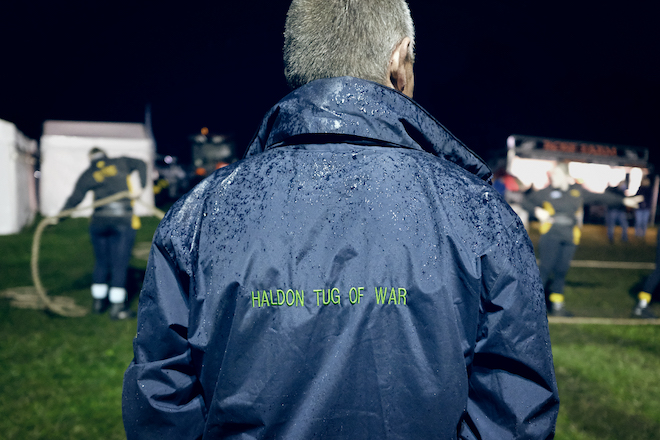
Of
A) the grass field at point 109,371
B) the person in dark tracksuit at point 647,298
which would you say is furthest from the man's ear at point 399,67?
the person in dark tracksuit at point 647,298

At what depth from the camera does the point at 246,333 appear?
1.01 metres

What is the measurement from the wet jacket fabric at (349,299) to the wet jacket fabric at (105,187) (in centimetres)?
528

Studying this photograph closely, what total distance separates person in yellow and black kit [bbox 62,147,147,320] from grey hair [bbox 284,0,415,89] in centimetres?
541

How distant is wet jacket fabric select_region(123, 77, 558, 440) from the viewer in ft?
3.29

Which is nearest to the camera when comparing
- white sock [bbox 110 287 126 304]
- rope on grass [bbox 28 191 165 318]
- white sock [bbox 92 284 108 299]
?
rope on grass [bbox 28 191 165 318]

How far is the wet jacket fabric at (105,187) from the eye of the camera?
5.81 m

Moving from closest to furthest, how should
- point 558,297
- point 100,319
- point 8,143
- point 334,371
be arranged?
1. point 334,371
2. point 100,319
3. point 558,297
4. point 8,143

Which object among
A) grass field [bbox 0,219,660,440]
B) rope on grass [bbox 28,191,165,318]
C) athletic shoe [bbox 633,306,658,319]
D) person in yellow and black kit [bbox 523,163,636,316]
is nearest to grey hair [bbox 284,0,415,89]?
grass field [bbox 0,219,660,440]

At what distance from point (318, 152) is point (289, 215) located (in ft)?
0.58

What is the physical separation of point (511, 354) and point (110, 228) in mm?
5850

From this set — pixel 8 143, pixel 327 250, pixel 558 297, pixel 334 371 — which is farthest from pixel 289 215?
pixel 8 143

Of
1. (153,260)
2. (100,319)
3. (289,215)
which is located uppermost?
(289,215)

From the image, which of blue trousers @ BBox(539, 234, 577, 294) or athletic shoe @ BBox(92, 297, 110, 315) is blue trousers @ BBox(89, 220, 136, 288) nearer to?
athletic shoe @ BBox(92, 297, 110, 315)

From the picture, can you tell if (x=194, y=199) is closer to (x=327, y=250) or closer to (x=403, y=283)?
(x=327, y=250)
